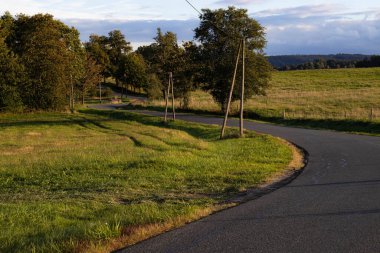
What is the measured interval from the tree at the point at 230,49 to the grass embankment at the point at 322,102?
3121mm

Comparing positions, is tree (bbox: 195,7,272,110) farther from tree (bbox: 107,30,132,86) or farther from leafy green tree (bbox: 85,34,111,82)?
tree (bbox: 107,30,132,86)

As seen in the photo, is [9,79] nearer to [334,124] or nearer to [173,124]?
[173,124]

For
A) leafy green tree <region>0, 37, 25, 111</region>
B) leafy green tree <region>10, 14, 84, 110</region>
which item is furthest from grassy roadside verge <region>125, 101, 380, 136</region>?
leafy green tree <region>0, 37, 25, 111</region>

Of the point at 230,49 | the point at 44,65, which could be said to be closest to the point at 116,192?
the point at 230,49

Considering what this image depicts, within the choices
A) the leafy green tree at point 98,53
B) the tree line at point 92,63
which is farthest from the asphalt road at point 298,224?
the leafy green tree at point 98,53

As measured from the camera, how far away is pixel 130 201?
31.0 ft

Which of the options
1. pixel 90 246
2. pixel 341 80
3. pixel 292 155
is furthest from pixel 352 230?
pixel 341 80

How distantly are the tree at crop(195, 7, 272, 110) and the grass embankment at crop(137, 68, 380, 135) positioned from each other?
3.12m

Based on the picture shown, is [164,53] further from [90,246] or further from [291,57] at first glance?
[291,57]

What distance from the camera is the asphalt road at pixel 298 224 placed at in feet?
19.4

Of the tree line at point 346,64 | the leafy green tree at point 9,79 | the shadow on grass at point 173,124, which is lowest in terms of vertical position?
the shadow on grass at point 173,124

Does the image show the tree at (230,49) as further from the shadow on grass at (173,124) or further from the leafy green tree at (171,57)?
the shadow on grass at (173,124)

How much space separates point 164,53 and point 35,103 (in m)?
18.9

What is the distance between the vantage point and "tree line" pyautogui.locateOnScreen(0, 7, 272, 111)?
147ft
